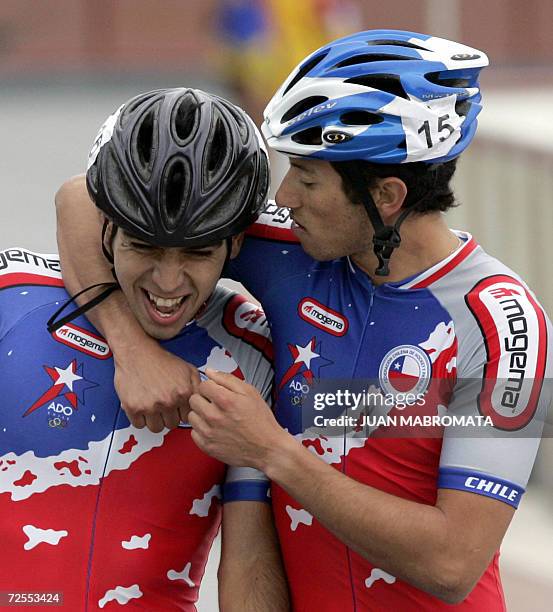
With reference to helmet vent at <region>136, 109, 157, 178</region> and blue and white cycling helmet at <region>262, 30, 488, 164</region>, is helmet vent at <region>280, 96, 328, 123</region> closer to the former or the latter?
blue and white cycling helmet at <region>262, 30, 488, 164</region>

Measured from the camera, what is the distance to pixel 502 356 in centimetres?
381

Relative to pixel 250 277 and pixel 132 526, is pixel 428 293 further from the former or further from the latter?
pixel 132 526

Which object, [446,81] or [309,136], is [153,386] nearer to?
[309,136]

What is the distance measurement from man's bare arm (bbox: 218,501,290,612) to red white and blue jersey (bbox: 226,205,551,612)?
40 mm

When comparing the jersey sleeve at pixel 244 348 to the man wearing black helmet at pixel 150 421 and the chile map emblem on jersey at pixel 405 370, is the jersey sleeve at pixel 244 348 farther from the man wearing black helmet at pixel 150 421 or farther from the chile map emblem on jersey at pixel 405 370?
the chile map emblem on jersey at pixel 405 370

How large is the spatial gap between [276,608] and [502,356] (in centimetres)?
100

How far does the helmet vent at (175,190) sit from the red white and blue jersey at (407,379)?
19.3 inches

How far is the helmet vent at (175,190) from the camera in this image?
3797mm

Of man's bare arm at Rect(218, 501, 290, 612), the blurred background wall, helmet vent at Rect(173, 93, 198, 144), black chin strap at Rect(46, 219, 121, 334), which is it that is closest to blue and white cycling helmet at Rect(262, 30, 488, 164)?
helmet vent at Rect(173, 93, 198, 144)

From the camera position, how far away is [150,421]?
155 inches

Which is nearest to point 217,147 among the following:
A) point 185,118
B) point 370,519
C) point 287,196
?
point 185,118

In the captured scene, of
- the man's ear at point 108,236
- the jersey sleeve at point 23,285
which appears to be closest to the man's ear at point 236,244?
the man's ear at point 108,236

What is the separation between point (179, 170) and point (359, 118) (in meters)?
0.54

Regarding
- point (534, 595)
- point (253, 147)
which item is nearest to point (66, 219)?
point (253, 147)
